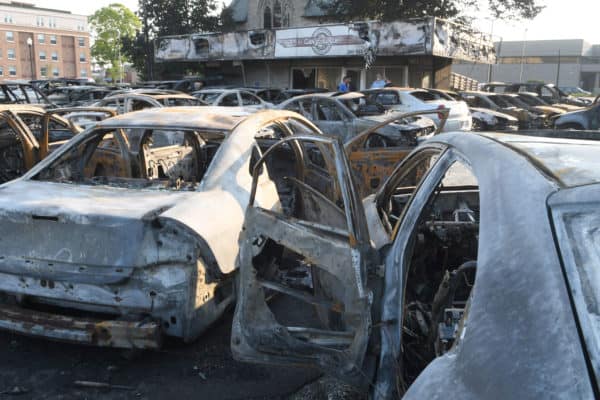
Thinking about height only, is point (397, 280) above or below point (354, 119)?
below

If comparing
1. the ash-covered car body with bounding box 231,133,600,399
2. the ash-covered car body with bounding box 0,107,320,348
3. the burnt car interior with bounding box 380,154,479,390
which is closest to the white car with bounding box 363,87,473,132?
the burnt car interior with bounding box 380,154,479,390

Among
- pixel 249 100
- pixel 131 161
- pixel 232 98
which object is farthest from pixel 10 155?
pixel 249 100

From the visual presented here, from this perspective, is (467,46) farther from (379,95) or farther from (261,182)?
(261,182)

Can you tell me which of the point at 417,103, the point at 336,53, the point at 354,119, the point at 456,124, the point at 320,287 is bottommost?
the point at 320,287

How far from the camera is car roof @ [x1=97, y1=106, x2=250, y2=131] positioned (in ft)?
14.4

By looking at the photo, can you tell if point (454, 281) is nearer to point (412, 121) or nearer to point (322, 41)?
point (412, 121)

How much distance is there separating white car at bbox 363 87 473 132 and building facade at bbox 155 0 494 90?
28.2ft

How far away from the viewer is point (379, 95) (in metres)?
13.8

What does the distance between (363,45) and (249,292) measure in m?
22.4

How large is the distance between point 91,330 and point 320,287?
1405 mm

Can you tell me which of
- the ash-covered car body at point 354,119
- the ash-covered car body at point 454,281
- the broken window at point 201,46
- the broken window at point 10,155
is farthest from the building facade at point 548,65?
the ash-covered car body at point 454,281

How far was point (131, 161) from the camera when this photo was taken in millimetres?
5617

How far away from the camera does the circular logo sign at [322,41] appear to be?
24562 millimetres

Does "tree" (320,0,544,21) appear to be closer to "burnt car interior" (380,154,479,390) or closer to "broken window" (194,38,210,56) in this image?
"broken window" (194,38,210,56)
